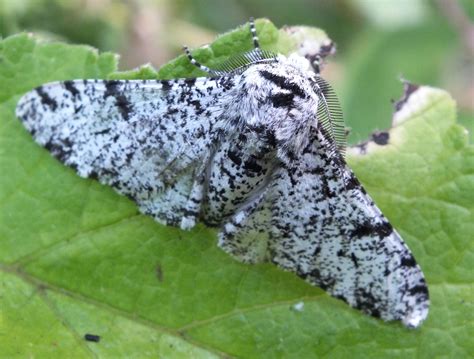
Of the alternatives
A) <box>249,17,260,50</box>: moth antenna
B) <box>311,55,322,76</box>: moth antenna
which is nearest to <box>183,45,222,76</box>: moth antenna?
<box>249,17,260,50</box>: moth antenna

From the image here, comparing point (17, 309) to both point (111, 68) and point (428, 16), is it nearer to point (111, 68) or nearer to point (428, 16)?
point (111, 68)

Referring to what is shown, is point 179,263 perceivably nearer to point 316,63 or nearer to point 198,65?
point 198,65

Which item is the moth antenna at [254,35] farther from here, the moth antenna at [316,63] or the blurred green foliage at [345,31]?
the blurred green foliage at [345,31]

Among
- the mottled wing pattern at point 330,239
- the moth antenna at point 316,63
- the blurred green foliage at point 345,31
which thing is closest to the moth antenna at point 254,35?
the moth antenna at point 316,63

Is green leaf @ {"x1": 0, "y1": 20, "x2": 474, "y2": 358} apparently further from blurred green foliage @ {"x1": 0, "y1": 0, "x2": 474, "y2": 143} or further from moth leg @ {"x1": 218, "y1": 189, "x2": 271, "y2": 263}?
blurred green foliage @ {"x1": 0, "y1": 0, "x2": 474, "y2": 143}

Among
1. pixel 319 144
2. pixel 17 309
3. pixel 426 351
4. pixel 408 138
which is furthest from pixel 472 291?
pixel 17 309

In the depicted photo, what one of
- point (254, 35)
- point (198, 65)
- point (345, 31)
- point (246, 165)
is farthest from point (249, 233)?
point (345, 31)
